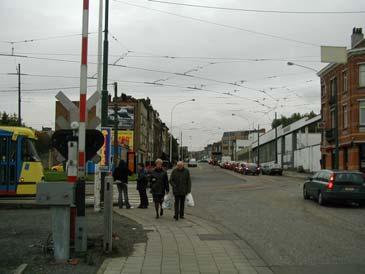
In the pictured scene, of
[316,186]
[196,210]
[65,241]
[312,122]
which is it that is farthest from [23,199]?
[312,122]

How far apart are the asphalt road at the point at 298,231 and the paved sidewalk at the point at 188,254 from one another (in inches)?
15.2


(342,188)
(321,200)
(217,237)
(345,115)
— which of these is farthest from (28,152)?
(345,115)

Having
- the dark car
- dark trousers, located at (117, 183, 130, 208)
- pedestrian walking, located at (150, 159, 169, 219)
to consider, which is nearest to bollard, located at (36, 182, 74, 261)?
pedestrian walking, located at (150, 159, 169, 219)

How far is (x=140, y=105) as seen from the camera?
7925 centimetres

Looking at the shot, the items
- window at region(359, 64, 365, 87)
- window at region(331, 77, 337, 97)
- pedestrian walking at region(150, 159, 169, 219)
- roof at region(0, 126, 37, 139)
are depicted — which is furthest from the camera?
window at region(331, 77, 337, 97)

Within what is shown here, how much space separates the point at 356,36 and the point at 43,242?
1935 inches

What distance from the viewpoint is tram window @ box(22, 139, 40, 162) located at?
21.8 metres

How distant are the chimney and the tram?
39448 millimetres

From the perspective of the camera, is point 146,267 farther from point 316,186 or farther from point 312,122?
point 312,122

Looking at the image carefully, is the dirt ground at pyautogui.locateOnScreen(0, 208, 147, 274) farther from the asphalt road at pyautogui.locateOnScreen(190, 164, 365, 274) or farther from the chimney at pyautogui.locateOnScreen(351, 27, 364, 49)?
the chimney at pyautogui.locateOnScreen(351, 27, 364, 49)

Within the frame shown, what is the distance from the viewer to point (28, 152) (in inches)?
869

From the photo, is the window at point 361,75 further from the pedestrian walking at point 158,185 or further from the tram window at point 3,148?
the pedestrian walking at point 158,185

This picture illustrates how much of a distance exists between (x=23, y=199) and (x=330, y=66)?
137ft

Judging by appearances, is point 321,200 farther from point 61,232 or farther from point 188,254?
point 61,232
